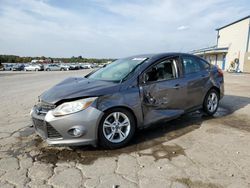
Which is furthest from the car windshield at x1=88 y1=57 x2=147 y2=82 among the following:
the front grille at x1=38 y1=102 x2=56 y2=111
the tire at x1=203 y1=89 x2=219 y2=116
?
the tire at x1=203 y1=89 x2=219 y2=116

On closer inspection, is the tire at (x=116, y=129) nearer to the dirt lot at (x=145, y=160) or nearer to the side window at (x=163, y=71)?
the dirt lot at (x=145, y=160)

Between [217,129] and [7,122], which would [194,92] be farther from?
[7,122]

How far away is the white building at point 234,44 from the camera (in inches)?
965

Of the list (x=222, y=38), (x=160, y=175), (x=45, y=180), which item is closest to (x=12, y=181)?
(x=45, y=180)

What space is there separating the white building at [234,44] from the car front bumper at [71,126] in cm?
2580

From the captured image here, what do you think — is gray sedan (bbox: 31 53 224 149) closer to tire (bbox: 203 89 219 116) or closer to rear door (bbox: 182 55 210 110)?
rear door (bbox: 182 55 210 110)

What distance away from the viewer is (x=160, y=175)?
2.72m

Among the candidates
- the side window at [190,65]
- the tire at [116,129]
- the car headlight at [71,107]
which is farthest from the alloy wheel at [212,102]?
the car headlight at [71,107]

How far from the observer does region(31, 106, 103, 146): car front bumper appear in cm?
316

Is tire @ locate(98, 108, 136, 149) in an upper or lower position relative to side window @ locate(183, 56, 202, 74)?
lower

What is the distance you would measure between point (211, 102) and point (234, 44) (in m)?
26.0

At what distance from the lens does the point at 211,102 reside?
5281 mm

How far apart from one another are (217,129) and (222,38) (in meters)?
31.8

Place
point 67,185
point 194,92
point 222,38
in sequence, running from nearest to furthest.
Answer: point 67,185, point 194,92, point 222,38
